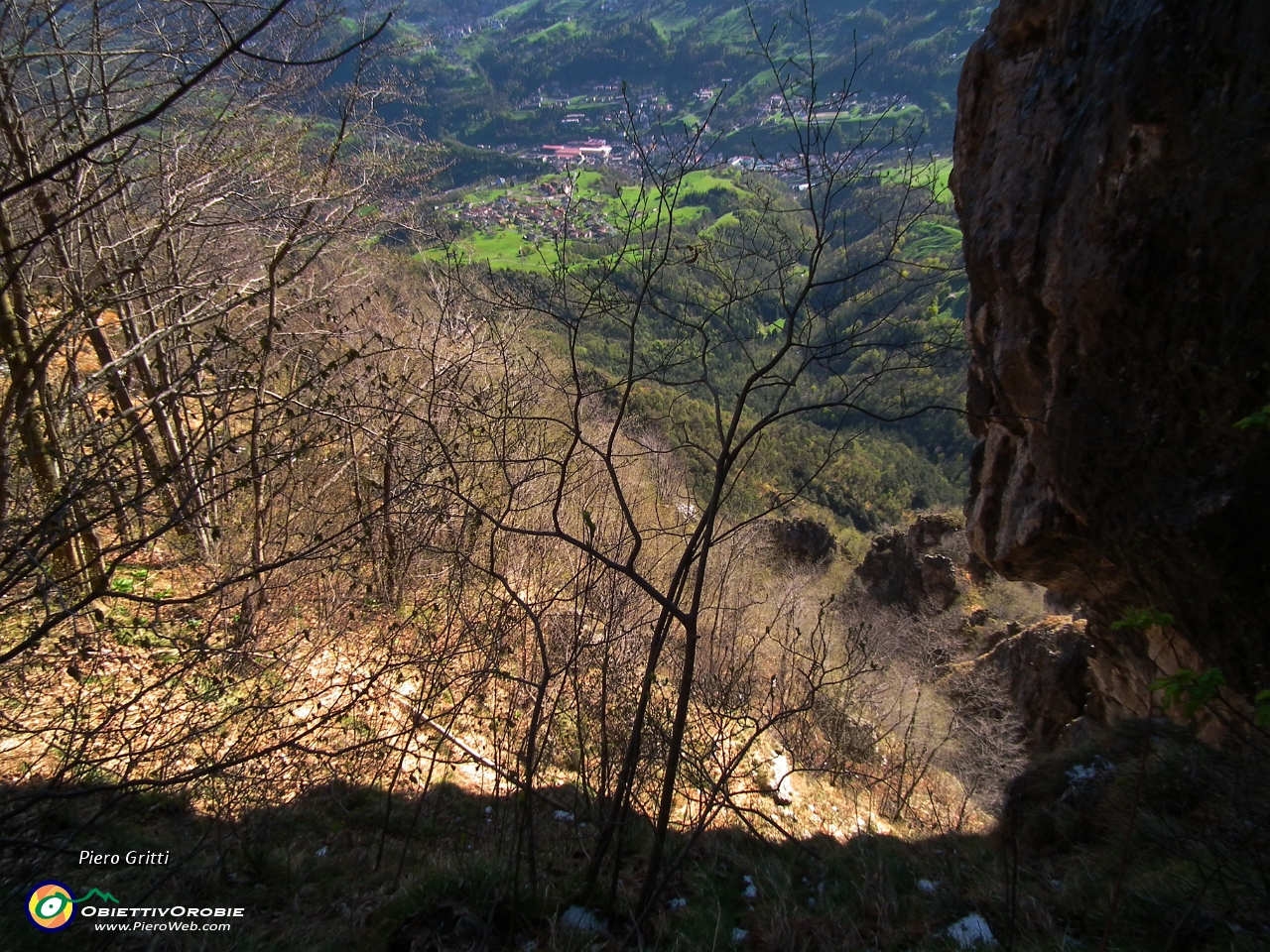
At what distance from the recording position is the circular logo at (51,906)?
2.61 meters

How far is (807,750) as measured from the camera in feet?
23.5

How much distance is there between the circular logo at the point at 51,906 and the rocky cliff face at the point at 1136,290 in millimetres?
4368

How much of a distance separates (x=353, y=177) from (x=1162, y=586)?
24.9 ft

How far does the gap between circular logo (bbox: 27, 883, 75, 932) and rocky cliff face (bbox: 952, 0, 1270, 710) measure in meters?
4.37

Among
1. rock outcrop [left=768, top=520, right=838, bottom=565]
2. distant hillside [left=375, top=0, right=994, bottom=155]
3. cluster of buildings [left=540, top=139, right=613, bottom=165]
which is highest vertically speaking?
distant hillside [left=375, top=0, right=994, bottom=155]

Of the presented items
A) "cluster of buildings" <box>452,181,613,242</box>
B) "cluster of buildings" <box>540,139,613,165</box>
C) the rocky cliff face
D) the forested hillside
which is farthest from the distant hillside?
"cluster of buildings" <box>452,181,613,242</box>

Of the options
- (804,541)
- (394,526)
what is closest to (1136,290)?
(394,526)

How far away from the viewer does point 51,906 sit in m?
2.67

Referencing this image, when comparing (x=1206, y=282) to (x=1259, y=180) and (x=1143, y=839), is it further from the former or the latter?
(x=1143, y=839)

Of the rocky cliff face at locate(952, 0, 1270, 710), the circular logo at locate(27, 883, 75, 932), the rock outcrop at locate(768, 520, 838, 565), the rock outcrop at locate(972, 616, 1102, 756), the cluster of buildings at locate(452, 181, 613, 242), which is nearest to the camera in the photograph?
the circular logo at locate(27, 883, 75, 932)

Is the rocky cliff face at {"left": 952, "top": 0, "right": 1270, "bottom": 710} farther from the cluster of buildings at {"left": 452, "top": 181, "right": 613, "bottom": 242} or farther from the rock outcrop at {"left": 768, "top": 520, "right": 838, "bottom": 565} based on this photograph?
the rock outcrop at {"left": 768, "top": 520, "right": 838, "bottom": 565}

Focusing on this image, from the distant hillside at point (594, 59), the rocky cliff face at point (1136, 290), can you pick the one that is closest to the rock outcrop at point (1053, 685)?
the rocky cliff face at point (1136, 290)

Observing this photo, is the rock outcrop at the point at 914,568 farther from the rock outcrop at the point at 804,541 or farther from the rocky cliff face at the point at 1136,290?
the rocky cliff face at the point at 1136,290

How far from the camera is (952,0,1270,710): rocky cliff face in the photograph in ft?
11.4
